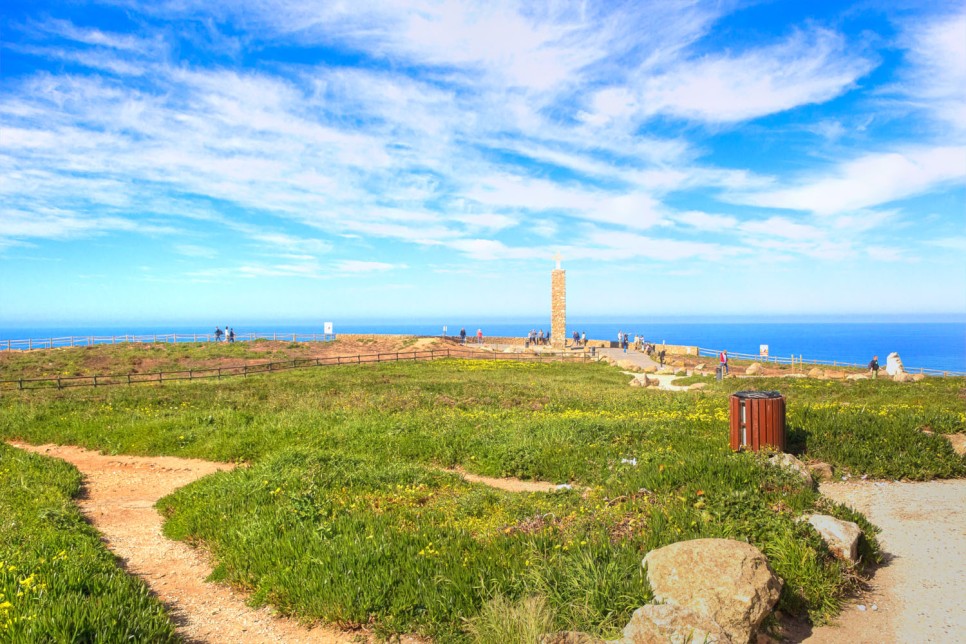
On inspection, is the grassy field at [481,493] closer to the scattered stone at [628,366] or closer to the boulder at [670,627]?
the boulder at [670,627]

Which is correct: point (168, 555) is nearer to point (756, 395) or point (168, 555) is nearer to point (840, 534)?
point (840, 534)

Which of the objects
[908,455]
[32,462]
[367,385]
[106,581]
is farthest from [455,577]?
[367,385]

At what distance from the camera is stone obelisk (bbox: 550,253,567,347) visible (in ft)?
197

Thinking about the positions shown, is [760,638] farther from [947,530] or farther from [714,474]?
[947,530]

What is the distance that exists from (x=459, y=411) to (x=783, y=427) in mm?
10236

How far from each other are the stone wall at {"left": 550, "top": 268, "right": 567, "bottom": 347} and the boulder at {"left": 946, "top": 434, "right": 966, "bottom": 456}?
153ft

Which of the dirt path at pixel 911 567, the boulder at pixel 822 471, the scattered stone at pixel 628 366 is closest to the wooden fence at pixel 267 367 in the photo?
the scattered stone at pixel 628 366

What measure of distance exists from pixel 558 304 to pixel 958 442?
47.9m

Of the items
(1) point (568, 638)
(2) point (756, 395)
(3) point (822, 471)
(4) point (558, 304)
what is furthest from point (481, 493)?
(4) point (558, 304)

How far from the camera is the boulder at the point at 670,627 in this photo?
4.93 m

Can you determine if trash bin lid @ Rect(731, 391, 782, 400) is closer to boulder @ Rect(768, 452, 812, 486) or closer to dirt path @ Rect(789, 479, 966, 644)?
boulder @ Rect(768, 452, 812, 486)

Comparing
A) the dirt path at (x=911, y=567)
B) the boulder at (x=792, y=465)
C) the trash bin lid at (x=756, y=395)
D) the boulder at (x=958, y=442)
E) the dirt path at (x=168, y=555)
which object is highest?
the trash bin lid at (x=756, y=395)

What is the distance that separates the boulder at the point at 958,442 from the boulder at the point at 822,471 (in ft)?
9.44

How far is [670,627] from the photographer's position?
16.4ft
